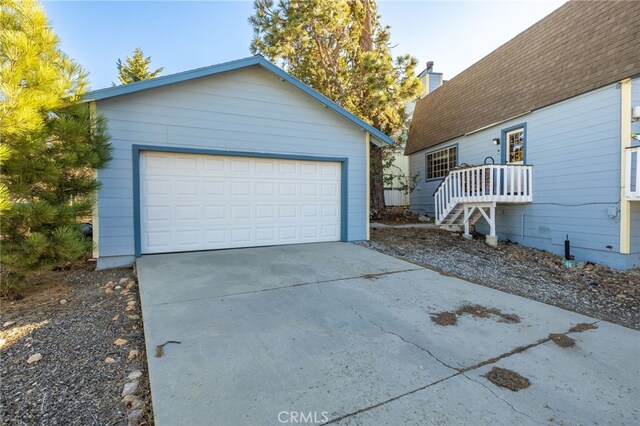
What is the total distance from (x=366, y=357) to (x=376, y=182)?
9943 mm

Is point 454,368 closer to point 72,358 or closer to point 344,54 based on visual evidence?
point 72,358

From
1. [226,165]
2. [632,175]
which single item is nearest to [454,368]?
[226,165]

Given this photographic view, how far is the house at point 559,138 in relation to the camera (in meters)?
6.27

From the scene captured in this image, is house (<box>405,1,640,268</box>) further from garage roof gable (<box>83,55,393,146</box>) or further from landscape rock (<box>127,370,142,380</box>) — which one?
landscape rock (<box>127,370,142,380</box>)

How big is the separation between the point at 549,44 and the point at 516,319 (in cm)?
820

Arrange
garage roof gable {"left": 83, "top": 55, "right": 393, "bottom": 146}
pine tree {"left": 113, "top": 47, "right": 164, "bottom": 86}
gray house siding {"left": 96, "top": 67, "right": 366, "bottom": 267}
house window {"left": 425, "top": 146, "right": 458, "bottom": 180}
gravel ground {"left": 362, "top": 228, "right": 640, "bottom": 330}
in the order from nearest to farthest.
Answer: gravel ground {"left": 362, "top": 228, "right": 640, "bottom": 330}
garage roof gable {"left": 83, "top": 55, "right": 393, "bottom": 146}
gray house siding {"left": 96, "top": 67, "right": 366, "bottom": 267}
house window {"left": 425, "top": 146, "right": 458, "bottom": 180}
pine tree {"left": 113, "top": 47, "right": 164, "bottom": 86}

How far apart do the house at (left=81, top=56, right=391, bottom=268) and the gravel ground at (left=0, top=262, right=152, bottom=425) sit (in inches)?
71.8

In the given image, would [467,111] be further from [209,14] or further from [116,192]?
[116,192]

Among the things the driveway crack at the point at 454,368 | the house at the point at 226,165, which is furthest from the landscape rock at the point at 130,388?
the house at the point at 226,165

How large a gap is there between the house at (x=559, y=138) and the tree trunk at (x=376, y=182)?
8.08ft

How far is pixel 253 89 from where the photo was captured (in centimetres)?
655

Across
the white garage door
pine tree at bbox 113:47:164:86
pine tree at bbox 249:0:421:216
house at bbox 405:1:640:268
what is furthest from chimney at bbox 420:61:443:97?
pine tree at bbox 113:47:164:86

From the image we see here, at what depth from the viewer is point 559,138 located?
7.61 m

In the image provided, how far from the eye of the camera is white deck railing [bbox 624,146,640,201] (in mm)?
5865
